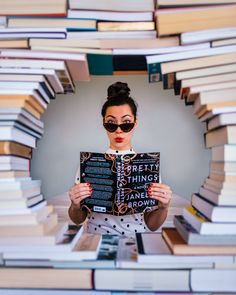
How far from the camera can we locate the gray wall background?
173 centimetres

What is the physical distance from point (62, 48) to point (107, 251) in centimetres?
54

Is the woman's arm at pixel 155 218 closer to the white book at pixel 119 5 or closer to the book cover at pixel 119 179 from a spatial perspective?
the book cover at pixel 119 179

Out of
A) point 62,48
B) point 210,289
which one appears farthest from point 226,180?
point 62,48

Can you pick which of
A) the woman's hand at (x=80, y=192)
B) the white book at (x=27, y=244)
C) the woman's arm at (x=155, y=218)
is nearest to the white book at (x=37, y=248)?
the white book at (x=27, y=244)

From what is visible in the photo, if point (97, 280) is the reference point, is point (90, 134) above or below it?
above

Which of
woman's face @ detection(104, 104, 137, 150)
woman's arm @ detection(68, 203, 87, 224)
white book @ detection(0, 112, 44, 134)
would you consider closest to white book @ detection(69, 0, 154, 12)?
white book @ detection(0, 112, 44, 134)

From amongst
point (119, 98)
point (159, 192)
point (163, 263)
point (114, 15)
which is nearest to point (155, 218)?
point (159, 192)

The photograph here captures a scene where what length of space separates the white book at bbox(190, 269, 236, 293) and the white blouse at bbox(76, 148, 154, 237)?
26.4 inches

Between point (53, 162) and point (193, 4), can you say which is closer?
point (193, 4)

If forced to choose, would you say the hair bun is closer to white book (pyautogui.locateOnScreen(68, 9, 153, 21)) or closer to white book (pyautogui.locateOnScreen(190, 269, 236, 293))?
white book (pyautogui.locateOnScreen(68, 9, 153, 21))

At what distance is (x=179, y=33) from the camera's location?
0.94 metres

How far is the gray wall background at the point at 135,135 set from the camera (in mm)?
1727

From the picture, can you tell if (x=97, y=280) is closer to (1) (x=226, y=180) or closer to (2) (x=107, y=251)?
(2) (x=107, y=251)

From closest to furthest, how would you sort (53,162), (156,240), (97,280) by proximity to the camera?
1. (97,280)
2. (156,240)
3. (53,162)
